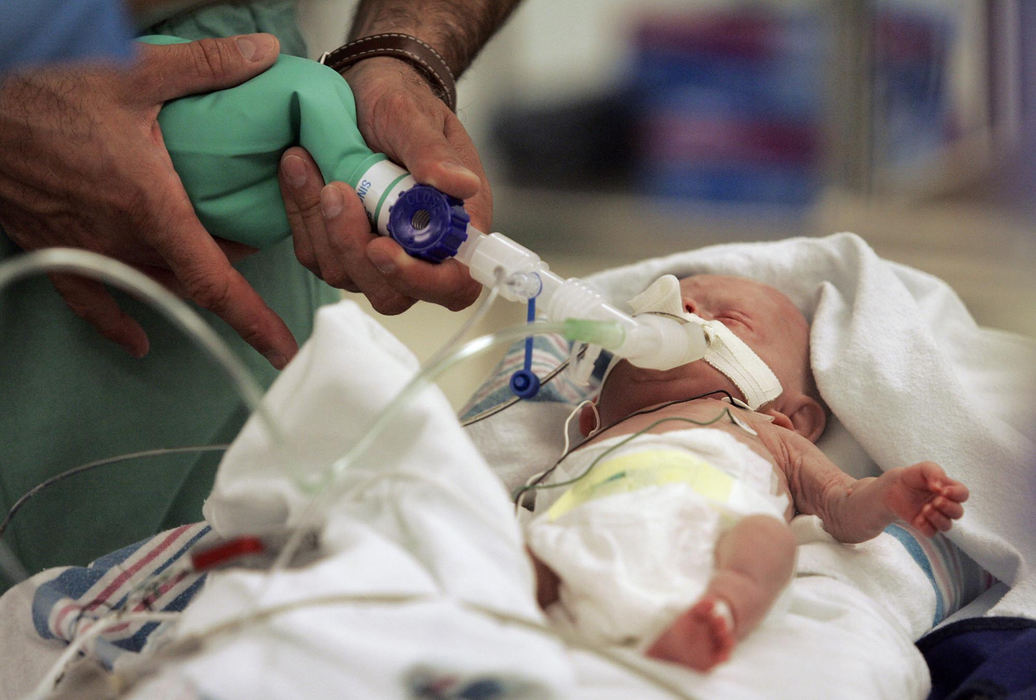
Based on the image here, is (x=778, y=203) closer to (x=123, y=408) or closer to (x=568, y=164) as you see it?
(x=568, y=164)

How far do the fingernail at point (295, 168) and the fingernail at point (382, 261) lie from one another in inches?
5.2

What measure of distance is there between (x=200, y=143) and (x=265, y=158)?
0.24 feet

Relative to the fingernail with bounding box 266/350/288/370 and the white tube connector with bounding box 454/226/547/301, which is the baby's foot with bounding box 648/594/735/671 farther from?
the fingernail with bounding box 266/350/288/370

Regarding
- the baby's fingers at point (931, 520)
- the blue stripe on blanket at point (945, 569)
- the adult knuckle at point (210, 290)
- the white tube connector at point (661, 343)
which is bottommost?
the blue stripe on blanket at point (945, 569)

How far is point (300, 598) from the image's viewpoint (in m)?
0.63

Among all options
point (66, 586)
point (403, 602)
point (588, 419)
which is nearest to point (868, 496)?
point (588, 419)

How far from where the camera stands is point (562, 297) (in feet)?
3.24

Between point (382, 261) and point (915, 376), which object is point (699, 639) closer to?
point (382, 261)

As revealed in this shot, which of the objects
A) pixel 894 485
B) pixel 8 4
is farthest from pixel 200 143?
pixel 894 485

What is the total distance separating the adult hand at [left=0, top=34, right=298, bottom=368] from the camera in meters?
1.01

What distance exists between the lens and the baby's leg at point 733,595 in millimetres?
740

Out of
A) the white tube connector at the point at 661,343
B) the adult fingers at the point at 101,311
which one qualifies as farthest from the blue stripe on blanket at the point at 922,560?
the adult fingers at the point at 101,311

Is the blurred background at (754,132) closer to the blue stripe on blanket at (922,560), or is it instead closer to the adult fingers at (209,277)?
the adult fingers at (209,277)

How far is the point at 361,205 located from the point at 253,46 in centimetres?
22
